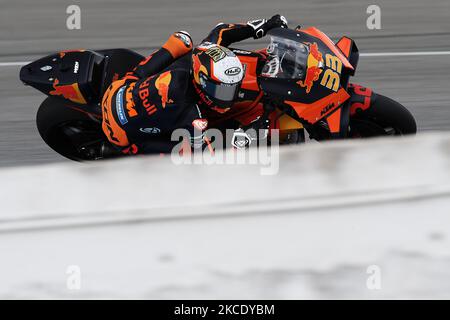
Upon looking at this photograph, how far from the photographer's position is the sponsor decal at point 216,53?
5.75 metres

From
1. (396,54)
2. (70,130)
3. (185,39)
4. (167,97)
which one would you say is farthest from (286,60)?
(396,54)

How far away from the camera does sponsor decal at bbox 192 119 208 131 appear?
5816mm

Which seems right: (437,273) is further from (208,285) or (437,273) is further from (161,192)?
(161,192)

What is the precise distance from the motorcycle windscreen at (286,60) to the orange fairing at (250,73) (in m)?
0.14

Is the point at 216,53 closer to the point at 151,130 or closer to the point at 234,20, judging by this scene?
the point at 151,130

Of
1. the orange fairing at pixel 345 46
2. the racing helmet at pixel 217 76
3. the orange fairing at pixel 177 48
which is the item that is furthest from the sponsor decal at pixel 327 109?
the orange fairing at pixel 177 48

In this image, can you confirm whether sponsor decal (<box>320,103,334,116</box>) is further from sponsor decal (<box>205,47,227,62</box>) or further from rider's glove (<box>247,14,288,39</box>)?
rider's glove (<box>247,14,288,39</box>)

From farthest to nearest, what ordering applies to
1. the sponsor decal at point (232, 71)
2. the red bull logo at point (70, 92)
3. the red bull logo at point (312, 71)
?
the red bull logo at point (70, 92) < the red bull logo at point (312, 71) < the sponsor decal at point (232, 71)

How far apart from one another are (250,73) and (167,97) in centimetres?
60

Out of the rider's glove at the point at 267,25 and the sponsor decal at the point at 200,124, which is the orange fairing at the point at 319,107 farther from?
the rider's glove at the point at 267,25

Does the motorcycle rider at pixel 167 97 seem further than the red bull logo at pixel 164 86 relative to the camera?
No

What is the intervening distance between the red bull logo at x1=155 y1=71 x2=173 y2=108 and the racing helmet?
187 millimetres

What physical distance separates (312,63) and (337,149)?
134cm
